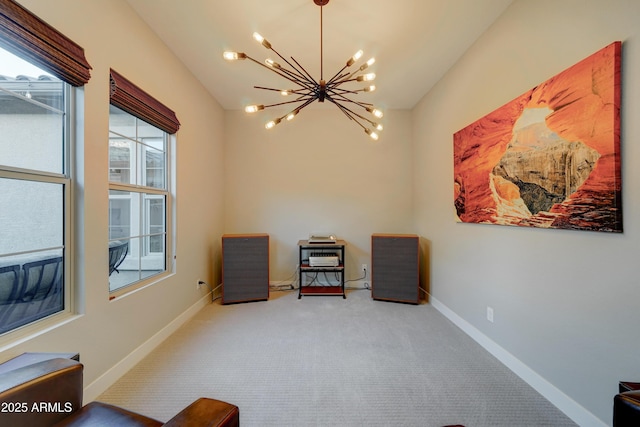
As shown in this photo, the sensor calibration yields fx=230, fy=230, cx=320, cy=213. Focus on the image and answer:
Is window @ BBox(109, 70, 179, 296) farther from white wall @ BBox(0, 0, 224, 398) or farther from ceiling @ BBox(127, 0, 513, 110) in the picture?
ceiling @ BBox(127, 0, 513, 110)

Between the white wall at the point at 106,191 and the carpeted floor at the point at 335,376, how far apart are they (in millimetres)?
280

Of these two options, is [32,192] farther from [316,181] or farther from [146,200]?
[316,181]

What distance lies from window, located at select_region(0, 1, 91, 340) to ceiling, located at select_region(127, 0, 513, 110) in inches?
35.8

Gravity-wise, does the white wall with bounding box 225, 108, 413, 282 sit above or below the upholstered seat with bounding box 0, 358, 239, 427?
above

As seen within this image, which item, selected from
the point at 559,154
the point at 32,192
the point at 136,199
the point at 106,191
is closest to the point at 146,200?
the point at 136,199

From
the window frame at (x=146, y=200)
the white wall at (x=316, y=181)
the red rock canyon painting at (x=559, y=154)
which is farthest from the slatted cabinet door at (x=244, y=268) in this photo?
the red rock canyon painting at (x=559, y=154)

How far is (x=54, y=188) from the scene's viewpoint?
1.34 meters

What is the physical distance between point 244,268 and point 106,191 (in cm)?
173

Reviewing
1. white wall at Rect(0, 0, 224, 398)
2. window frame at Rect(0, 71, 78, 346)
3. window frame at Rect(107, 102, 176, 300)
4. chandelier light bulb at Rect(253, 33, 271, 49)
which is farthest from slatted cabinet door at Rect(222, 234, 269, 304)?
chandelier light bulb at Rect(253, 33, 271, 49)

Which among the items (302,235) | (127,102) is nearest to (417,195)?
(302,235)

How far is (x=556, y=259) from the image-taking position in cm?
142

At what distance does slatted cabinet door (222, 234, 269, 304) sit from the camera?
2961 millimetres

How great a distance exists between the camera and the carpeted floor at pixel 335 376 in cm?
136

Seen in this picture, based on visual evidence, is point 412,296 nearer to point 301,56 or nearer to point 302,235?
point 302,235
